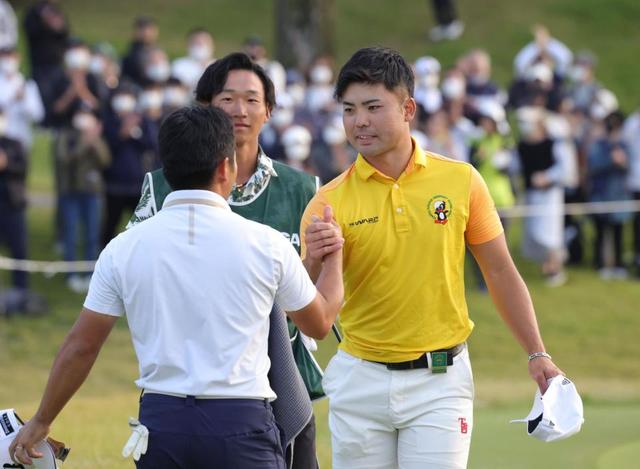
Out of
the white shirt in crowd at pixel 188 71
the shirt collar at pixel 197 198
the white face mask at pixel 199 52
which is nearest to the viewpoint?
the shirt collar at pixel 197 198

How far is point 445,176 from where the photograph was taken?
547 centimetres

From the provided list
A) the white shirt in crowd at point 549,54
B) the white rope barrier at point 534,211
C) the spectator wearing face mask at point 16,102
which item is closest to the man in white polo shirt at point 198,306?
the white rope barrier at point 534,211

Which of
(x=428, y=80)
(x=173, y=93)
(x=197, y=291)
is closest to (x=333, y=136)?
(x=173, y=93)

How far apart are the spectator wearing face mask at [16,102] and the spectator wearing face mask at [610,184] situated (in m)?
7.48

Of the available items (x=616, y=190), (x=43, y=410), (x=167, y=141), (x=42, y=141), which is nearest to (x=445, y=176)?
(x=167, y=141)

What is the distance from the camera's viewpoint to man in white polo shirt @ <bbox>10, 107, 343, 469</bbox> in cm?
436

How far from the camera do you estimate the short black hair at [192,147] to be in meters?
4.50

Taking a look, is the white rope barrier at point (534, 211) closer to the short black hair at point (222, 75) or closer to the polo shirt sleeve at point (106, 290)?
the short black hair at point (222, 75)

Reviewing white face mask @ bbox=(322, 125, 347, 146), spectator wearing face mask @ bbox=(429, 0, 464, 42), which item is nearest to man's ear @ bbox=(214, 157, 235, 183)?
white face mask @ bbox=(322, 125, 347, 146)

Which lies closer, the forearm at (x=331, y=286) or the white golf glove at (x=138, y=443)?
the white golf glove at (x=138, y=443)

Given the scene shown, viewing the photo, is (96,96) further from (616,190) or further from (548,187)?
(616,190)

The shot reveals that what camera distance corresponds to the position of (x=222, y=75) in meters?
6.01

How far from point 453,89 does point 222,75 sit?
12.0 m

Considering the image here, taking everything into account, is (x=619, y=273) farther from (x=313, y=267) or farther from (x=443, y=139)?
(x=313, y=267)
